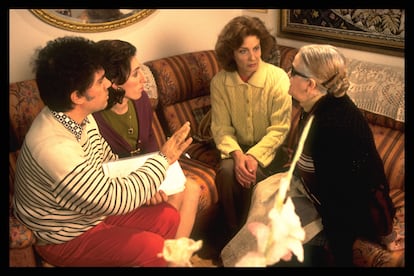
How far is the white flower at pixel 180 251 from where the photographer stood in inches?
34.9

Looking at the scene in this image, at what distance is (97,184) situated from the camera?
3.27ft

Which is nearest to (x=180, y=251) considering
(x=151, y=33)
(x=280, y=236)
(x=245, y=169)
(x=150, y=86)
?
(x=280, y=236)

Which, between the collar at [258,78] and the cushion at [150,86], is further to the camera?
the cushion at [150,86]

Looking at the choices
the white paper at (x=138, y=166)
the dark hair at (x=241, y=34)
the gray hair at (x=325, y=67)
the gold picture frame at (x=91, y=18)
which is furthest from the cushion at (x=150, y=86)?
the gray hair at (x=325, y=67)

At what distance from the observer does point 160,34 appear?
63.2 inches

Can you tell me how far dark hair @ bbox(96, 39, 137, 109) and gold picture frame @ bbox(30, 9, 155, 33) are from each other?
0.31 meters

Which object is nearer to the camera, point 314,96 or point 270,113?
point 314,96

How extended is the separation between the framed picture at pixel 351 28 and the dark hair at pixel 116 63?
0.61 meters

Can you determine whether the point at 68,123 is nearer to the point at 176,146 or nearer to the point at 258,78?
the point at 176,146

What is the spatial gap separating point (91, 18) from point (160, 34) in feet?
0.88

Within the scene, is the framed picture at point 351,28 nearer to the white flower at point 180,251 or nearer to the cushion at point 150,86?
the cushion at point 150,86
